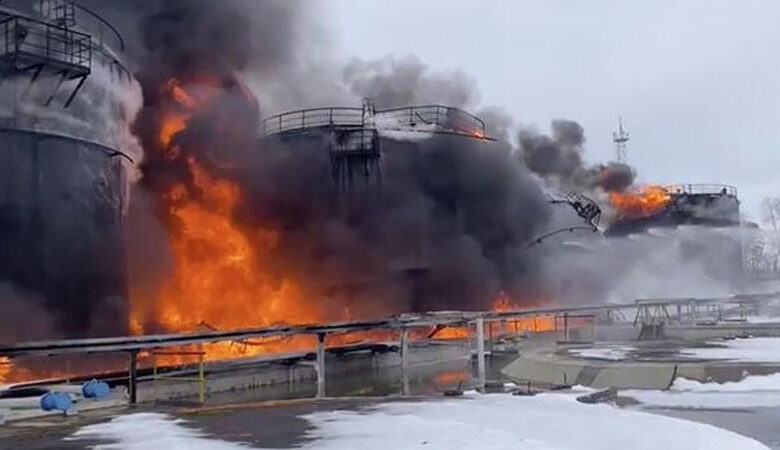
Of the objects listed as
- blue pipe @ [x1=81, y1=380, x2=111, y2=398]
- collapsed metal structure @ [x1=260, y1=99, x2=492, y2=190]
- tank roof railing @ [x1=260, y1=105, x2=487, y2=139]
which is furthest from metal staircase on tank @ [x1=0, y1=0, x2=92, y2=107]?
tank roof railing @ [x1=260, y1=105, x2=487, y2=139]

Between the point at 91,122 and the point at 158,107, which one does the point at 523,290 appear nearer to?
the point at 158,107

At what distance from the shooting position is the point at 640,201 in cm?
5959

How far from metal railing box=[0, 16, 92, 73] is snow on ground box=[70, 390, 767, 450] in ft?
34.6

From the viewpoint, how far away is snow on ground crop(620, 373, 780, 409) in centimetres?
1338

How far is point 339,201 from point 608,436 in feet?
93.9

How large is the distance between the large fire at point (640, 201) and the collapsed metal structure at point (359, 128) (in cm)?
1891

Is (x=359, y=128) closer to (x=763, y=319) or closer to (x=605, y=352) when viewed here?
(x=763, y=319)

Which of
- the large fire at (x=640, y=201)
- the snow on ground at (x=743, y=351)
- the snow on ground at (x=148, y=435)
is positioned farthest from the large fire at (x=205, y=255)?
the large fire at (x=640, y=201)

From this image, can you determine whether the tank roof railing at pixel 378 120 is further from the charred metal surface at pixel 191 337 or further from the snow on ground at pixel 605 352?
the snow on ground at pixel 605 352

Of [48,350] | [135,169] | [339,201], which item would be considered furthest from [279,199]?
[48,350]

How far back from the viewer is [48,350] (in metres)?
13.4

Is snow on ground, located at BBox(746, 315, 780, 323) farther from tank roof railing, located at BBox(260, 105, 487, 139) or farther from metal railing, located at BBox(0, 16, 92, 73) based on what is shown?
metal railing, located at BBox(0, 16, 92, 73)

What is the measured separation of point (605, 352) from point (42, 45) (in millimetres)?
14659

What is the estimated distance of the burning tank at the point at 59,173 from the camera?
64.7 ft
